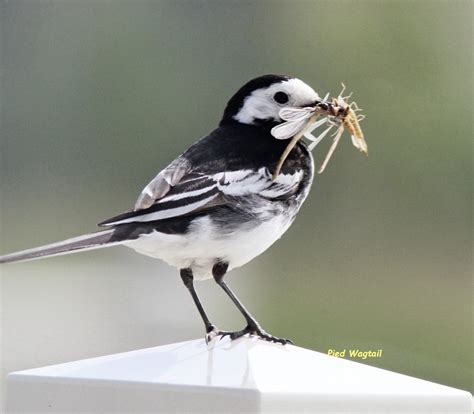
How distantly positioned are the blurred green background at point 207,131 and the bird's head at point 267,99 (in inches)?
118

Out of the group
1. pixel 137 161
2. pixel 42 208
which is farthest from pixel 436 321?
pixel 42 208

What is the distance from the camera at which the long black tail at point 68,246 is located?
1991 millimetres

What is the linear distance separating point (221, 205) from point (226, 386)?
77cm

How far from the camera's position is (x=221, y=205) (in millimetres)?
2426

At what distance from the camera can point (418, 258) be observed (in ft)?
20.9

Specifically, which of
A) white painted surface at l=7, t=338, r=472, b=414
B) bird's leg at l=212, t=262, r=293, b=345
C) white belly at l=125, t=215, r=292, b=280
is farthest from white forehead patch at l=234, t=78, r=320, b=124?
white painted surface at l=7, t=338, r=472, b=414

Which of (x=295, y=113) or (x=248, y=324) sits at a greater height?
(x=295, y=113)

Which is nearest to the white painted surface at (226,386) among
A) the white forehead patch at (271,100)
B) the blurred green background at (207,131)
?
the white forehead patch at (271,100)

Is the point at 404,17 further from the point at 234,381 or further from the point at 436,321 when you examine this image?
the point at 234,381

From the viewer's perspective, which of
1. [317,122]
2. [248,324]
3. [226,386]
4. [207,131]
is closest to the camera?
[226,386]

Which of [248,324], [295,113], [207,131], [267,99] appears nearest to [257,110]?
[267,99]

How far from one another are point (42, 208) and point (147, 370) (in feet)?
18.0

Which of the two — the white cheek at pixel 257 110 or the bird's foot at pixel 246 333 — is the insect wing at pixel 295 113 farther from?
the bird's foot at pixel 246 333

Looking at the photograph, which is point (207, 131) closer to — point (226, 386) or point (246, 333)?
point (246, 333)
